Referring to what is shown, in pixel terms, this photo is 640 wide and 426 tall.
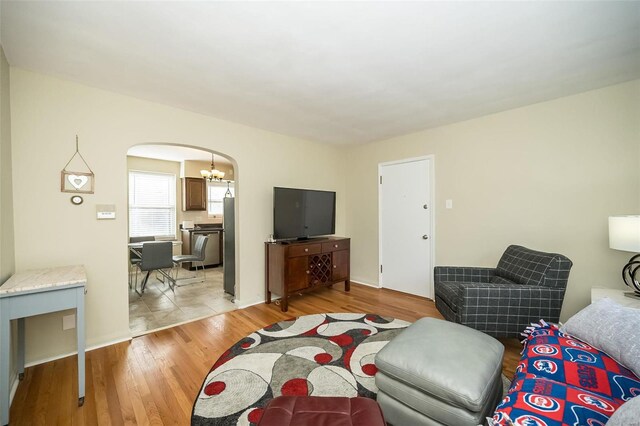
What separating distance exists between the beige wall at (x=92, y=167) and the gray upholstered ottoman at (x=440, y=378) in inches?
104

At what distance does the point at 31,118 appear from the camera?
7.20 ft

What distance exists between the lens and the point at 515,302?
220 cm

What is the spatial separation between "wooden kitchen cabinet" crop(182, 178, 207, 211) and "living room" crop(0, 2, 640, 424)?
3.26m

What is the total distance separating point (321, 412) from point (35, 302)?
6.27ft

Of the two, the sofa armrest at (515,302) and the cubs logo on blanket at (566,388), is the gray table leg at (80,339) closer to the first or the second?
the cubs logo on blanket at (566,388)

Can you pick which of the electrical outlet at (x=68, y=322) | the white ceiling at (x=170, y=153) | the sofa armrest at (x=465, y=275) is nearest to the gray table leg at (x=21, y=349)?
the electrical outlet at (x=68, y=322)

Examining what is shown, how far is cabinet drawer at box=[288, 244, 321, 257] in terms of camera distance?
11.4ft

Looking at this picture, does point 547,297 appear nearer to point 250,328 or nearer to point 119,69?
point 250,328

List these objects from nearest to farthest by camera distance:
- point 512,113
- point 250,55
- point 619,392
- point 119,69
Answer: point 619,392, point 250,55, point 119,69, point 512,113

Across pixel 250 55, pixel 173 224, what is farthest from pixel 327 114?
pixel 173 224

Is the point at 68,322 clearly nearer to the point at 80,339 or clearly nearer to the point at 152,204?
the point at 80,339

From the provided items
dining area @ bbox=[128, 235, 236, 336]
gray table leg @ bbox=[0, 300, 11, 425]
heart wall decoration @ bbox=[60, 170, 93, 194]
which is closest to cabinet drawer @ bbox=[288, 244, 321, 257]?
dining area @ bbox=[128, 235, 236, 336]

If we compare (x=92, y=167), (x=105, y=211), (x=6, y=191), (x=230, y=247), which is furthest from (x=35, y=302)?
(x=230, y=247)

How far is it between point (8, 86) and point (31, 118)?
0.81 feet
